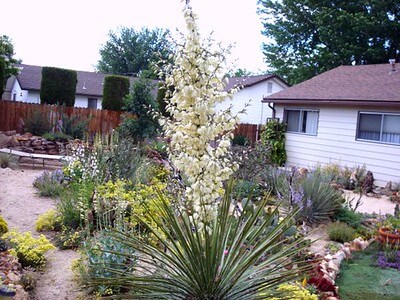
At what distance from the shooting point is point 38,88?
101ft

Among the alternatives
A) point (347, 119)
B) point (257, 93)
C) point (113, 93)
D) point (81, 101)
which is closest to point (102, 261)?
point (347, 119)

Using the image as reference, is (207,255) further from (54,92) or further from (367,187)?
(54,92)

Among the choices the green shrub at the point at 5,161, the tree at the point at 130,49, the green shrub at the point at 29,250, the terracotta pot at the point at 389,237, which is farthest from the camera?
the tree at the point at 130,49

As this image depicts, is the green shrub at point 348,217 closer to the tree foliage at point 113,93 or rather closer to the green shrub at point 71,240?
the green shrub at point 71,240

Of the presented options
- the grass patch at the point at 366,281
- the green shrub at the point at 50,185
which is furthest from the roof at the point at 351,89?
the green shrub at the point at 50,185

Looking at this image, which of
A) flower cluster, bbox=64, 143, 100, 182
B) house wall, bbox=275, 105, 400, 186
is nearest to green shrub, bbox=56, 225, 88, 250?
flower cluster, bbox=64, 143, 100, 182

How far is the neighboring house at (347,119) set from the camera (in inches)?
506

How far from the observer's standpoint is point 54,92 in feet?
68.7

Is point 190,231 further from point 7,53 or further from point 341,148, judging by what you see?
point 7,53

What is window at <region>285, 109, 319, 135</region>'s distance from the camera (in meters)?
15.5

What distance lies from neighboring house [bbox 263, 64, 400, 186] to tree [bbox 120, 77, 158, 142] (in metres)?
4.75

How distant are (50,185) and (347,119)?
9.69 m

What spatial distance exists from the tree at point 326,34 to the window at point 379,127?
41.6ft

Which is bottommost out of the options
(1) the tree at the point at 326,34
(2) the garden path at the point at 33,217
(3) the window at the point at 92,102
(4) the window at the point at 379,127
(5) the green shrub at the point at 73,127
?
(2) the garden path at the point at 33,217
